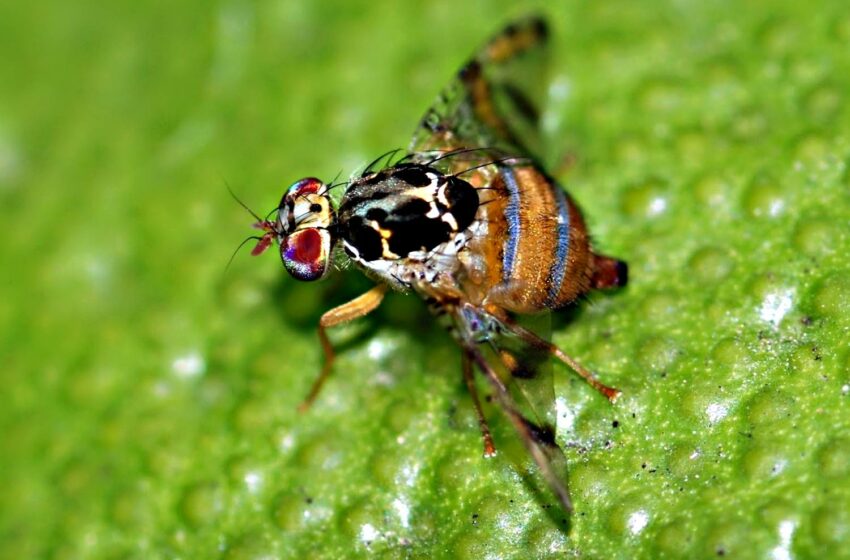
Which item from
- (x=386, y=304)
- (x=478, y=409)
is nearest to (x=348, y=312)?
(x=386, y=304)

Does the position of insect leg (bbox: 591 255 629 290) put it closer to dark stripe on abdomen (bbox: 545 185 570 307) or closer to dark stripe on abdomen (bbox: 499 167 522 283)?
dark stripe on abdomen (bbox: 545 185 570 307)

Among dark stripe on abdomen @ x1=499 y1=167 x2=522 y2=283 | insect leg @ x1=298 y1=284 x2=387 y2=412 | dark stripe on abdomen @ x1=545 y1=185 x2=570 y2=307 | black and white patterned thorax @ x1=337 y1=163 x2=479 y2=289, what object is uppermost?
black and white patterned thorax @ x1=337 y1=163 x2=479 y2=289

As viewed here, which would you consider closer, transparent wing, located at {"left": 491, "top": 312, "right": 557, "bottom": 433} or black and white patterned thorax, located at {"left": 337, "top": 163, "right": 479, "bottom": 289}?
transparent wing, located at {"left": 491, "top": 312, "right": 557, "bottom": 433}

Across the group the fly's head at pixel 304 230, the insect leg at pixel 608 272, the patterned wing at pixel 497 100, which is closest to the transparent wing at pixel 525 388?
the insect leg at pixel 608 272

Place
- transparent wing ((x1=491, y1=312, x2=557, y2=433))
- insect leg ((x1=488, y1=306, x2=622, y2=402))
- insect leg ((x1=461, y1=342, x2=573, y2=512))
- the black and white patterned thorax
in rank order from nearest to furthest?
insect leg ((x1=461, y1=342, x2=573, y2=512)) → transparent wing ((x1=491, y1=312, x2=557, y2=433)) → insect leg ((x1=488, y1=306, x2=622, y2=402)) → the black and white patterned thorax

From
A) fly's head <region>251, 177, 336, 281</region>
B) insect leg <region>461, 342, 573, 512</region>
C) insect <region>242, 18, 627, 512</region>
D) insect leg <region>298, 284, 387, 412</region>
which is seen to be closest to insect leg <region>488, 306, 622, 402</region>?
insect <region>242, 18, 627, 512</region>

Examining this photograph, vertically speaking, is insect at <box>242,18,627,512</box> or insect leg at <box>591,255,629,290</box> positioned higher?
insect at <box>242,18,627,512</box>

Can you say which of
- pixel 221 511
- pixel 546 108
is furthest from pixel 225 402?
pixel 546 108

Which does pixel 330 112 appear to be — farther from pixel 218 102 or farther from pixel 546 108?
pixel 546 108
